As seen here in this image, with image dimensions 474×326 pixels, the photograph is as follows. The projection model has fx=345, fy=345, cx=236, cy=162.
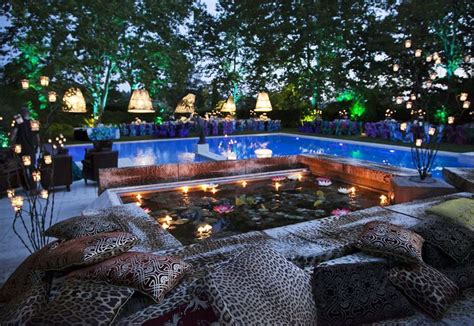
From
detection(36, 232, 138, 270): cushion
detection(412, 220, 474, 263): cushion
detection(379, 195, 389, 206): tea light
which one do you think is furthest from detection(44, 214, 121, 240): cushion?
detection(379, 195, 389, 206): tea light

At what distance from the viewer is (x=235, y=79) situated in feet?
83.4

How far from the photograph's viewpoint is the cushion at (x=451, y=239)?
2.02 m

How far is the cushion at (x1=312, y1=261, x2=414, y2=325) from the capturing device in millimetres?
1678

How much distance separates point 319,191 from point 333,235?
9.57ft

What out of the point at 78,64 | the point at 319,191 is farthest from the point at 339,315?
the point at 78,64

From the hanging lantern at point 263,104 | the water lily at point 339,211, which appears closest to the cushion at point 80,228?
the water lily at point 339,211

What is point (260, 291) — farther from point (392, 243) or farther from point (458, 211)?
point (458, 211)

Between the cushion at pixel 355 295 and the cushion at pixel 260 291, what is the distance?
10 centimetres

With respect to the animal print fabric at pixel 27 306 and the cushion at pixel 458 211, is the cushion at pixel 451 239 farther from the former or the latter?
the animal print fabric at pixel 27 306

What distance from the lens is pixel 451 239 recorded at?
6.74 ft

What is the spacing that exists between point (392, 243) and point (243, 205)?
9.91ft

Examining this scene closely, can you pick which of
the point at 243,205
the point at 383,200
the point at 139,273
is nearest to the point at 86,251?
the point at 139,273

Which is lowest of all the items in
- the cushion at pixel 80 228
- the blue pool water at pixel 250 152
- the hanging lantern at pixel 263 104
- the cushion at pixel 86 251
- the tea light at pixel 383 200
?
the blue pool water at pixel 250 152

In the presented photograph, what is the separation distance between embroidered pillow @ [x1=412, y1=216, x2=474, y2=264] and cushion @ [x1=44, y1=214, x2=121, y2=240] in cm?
194
